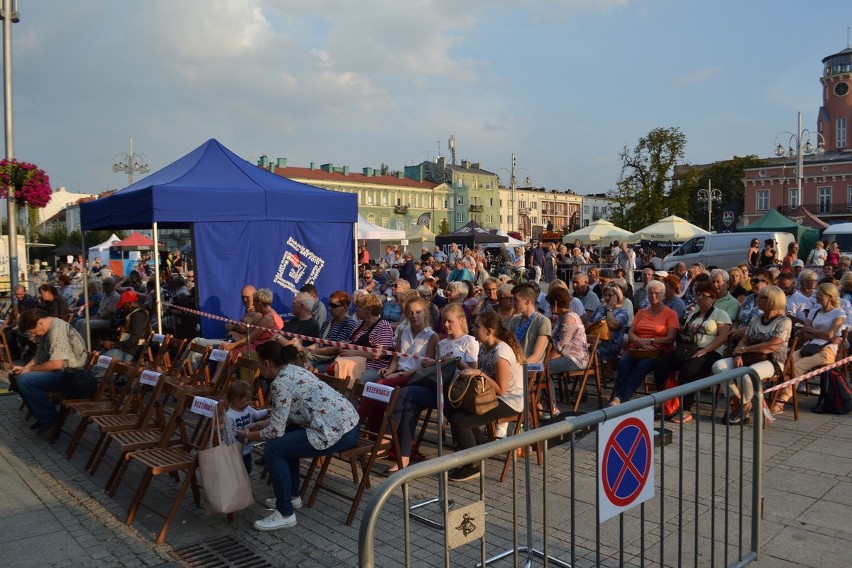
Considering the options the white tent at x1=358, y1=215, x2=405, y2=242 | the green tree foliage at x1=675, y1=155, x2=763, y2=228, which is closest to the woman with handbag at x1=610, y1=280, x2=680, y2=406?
the white tent at x1=358, y1=215, x2=405, y2=242

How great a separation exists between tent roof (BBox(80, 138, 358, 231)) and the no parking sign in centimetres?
764

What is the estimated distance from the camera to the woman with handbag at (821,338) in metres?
7.33

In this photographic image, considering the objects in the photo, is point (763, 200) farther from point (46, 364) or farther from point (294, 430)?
point (294, 430)

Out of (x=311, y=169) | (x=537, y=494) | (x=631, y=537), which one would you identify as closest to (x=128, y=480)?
(x=537, y=494)

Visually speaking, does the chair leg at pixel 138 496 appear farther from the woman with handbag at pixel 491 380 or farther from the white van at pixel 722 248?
the white van at pixel 722 248

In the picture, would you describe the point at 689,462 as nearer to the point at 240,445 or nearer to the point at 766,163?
the point at 240,445

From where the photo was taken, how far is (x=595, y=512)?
3475 millimetres

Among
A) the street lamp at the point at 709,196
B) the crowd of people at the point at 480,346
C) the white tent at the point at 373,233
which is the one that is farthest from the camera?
the street lamp at the point at 709,196

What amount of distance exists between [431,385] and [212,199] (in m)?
5.36

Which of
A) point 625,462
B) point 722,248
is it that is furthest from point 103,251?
point 625,462

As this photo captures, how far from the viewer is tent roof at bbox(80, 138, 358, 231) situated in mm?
9492

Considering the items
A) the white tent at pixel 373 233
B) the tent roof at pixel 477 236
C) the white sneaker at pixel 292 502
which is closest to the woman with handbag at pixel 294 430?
the white sneaker at pixel 292 502

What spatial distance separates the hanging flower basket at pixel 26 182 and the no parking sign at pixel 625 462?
13041mm

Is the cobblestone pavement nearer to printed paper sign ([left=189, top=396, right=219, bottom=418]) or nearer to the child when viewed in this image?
the child
